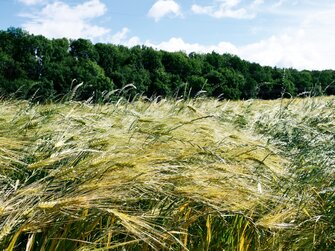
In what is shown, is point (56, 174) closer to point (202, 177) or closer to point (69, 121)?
point (202, 177)

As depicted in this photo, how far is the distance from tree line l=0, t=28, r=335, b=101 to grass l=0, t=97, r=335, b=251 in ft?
63.9

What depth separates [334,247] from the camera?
2555 millimetres

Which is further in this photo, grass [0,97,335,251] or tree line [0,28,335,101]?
tree line [0,28,335,101]

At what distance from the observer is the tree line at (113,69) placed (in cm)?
2398

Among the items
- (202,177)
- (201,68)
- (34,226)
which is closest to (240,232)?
(202,177)

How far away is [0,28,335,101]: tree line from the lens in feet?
78.7

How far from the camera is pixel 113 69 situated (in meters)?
27.2

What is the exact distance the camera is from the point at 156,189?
1883 millimetres

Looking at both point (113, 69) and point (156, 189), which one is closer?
point (156, 189)

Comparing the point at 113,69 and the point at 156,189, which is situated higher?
the point at 156,189

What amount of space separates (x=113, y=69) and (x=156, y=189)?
25693mm

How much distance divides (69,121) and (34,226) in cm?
146

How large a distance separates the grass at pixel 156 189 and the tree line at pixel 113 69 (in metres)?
19.5

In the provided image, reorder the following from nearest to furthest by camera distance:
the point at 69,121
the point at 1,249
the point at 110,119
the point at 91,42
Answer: the point at 1,249, the point at 69,121, the point at 110,119, the point at 91,42
